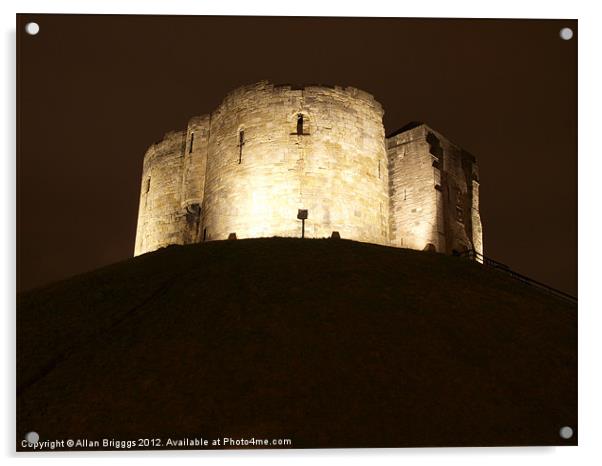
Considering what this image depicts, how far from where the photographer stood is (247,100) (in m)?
21.6

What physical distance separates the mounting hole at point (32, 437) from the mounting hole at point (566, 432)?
7.22m

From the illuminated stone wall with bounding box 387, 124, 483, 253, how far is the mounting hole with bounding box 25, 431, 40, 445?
1634cm

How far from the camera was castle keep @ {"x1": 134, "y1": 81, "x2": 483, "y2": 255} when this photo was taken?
65.4 feet

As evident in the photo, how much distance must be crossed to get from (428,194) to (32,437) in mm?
17209

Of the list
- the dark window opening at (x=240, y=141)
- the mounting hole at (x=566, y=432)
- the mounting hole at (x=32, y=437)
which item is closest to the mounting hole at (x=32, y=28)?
the mounting hole at (x=32, y=437)

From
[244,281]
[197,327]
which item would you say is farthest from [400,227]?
[197,327]

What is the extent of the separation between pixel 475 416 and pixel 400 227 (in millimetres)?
15098

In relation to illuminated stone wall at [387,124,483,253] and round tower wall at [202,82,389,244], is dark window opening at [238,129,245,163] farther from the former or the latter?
illuminated stone wall at [387,124,483,253]

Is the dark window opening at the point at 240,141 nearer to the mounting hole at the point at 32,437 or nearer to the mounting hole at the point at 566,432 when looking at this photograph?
the mounting hole at the point at 32,437

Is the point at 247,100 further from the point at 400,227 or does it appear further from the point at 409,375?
the point at 409,375

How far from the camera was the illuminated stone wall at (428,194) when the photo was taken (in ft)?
75.2

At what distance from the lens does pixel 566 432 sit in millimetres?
8883

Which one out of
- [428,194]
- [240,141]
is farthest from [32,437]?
[428,194]

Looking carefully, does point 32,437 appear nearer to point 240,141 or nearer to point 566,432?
point 566,432
